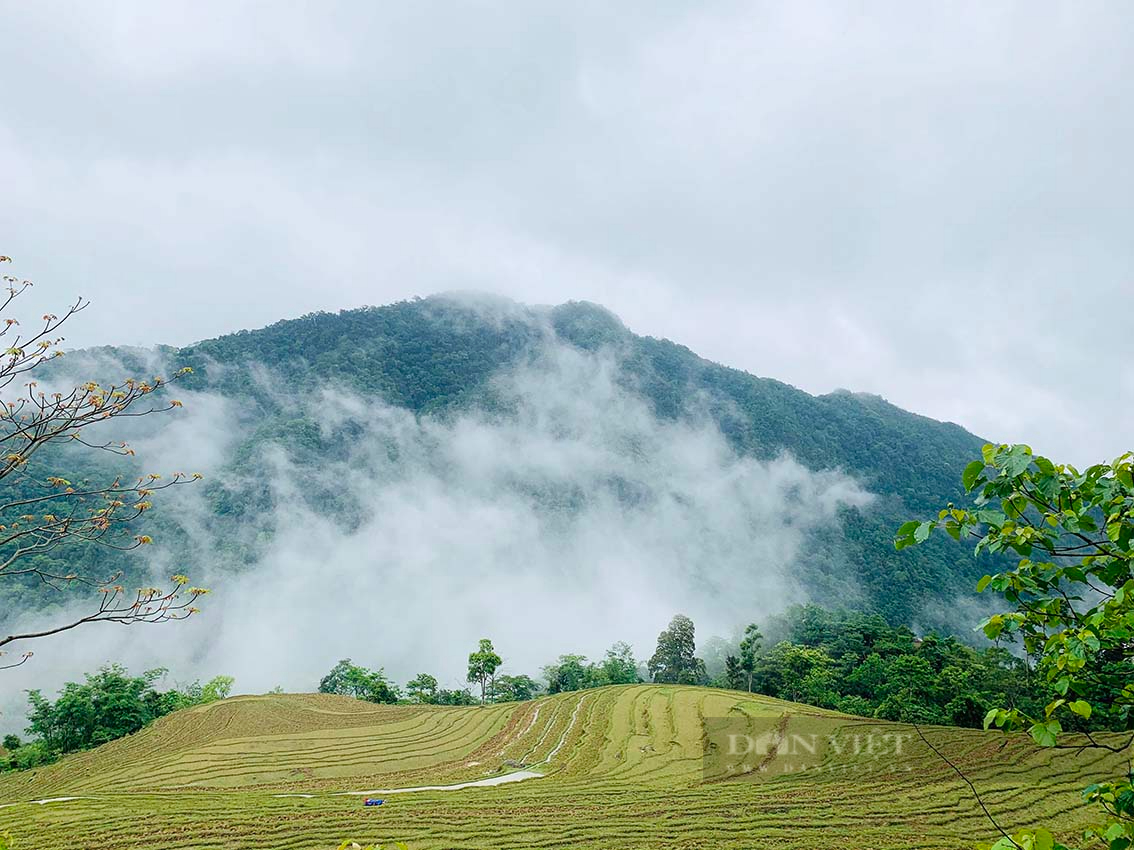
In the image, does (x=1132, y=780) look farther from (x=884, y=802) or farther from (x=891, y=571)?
(x=891, y=571)

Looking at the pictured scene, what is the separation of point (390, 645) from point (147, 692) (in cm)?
5717

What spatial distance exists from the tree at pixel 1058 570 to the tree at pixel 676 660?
5075cm

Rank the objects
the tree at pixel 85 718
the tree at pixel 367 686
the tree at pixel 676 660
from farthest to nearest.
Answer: the tree at pixel 676 660 < the tree at pixel 367 686 < the tree at pixel 85 718

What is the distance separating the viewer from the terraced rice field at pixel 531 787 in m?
11.4

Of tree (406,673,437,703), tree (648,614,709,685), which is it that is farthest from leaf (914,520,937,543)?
tree (648,614,709,685)

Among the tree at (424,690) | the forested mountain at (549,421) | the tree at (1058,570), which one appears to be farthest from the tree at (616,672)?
the forested mountain at (549,421)

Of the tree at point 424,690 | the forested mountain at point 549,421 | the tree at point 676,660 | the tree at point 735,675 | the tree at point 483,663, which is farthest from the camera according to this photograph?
the forested mountain at point 549,421

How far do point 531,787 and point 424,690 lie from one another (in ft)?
112

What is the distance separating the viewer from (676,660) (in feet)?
163

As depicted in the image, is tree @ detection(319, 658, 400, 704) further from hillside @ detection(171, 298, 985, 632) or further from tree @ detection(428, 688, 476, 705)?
hillside @ detection(171, 298, 985, 632)

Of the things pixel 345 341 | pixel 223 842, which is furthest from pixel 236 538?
pixel 223 842

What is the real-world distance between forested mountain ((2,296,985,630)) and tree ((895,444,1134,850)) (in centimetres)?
9597

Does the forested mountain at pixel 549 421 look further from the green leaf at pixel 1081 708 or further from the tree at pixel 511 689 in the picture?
the green leaf at pixel 1081 708

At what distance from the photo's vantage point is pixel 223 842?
11.0m
